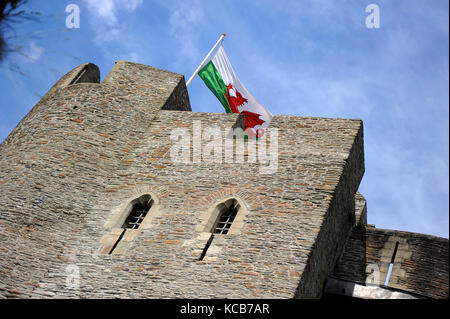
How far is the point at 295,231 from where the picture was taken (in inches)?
395

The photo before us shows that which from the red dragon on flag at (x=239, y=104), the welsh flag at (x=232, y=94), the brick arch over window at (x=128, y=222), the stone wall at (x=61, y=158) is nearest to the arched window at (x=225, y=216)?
the brick arch over window at (x=128, y=222)

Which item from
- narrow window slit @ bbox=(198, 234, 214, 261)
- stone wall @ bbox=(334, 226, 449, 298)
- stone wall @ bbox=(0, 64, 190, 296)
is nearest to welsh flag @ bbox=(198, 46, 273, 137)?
stone wall @ bbox=(0, 64, 190, 296)

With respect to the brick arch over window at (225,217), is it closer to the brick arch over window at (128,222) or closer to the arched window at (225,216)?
the arched window at (225,216)

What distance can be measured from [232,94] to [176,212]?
287 inches

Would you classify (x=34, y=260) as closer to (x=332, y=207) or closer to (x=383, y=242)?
(x=332, y=207)

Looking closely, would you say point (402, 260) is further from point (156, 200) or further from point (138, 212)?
point (138, 212)

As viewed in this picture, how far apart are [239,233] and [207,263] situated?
2.85ft

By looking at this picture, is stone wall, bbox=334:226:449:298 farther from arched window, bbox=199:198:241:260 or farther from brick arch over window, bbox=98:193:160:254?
brick arch over window, bbox=98:193:160:254

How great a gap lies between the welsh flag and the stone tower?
3.79 meters

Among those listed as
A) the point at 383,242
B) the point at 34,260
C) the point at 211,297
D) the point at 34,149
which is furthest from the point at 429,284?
the point at 34,149
